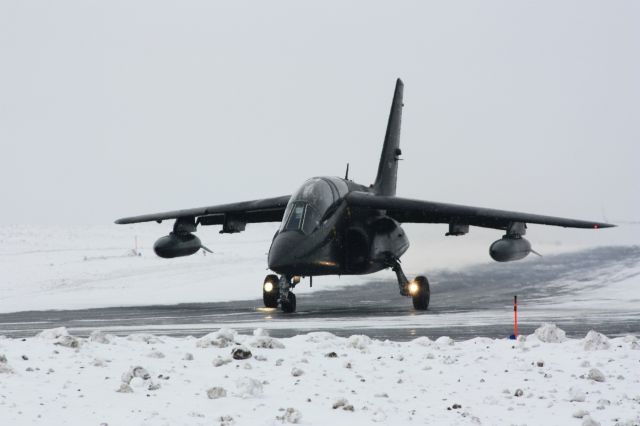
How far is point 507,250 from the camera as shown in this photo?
82.9 feet

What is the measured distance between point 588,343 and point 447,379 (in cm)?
292

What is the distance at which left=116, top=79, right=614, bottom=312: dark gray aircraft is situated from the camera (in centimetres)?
2264

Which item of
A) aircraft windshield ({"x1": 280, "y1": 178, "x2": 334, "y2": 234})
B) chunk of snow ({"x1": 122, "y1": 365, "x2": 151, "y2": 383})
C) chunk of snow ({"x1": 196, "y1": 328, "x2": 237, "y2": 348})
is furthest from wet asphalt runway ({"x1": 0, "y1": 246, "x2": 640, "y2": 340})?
chunk of snow ({"x1": 122, "y1": 365, "x2": 151, "y2": 383})

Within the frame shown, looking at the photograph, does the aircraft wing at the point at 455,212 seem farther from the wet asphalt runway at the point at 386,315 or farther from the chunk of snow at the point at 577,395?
the chunk of snow at the point at 577,395

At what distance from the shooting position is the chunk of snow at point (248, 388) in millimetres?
9383

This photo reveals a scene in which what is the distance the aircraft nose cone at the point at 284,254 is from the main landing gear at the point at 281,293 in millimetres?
1225

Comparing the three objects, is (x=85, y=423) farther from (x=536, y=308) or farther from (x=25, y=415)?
(x=536, y=308)

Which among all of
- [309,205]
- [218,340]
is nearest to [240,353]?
[218,340]

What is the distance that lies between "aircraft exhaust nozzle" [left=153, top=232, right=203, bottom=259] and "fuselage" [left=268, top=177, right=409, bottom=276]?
5813 millimetres

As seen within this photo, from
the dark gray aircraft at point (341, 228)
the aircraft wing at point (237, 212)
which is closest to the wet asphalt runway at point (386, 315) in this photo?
the dark gray aircraft at point (341, 228)

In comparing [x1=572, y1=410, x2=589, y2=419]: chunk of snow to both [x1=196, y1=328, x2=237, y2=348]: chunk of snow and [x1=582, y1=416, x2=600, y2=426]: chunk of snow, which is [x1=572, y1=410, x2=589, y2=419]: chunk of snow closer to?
Result: [x1=582, y1=416, x2=600, y2=426]: chunk of snow

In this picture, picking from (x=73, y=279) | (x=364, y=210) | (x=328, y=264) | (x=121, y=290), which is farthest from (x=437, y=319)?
(x=73, y=279)

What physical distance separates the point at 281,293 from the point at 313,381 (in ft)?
42.8

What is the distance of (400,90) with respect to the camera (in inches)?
1276
